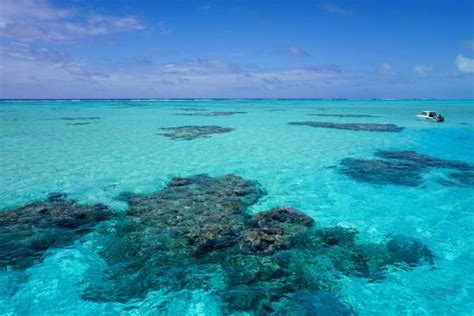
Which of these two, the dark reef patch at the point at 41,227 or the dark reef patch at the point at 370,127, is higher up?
the dark reef patch at the point at 370,127

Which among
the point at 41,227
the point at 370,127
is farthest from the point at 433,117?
the point at 41,227

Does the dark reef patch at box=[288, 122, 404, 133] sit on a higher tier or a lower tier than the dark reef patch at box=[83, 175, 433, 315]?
higher

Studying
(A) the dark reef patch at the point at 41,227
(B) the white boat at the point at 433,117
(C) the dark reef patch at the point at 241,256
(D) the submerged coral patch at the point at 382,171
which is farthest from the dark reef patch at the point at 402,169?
(B) the white boat at the point at 433,117

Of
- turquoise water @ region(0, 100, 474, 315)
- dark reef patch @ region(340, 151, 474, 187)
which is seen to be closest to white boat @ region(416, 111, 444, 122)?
turquoise water @ region(0, 100, 474, 315)

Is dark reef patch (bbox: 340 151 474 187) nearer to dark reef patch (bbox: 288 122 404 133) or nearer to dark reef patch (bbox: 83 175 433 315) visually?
dark reef patch (bbox: 83 175 433 315)

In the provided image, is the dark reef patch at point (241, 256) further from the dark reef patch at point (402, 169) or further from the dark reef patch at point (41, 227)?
the dark reef patch at point (402, 169)

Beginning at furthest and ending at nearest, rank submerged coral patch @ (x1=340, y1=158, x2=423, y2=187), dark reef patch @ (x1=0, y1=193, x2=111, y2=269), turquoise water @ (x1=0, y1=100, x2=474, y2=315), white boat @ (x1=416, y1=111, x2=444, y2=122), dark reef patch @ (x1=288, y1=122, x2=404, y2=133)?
1. white boat @ (x1=416, y1=111, x2=444, y2=122)
2. dark reef patch @ (x1=288, y1=122, x2=404, y2=133)
3. submerged coral patch @ (x1=340, y1=158, x2=423, y2=187)
4. dark reef patch @ (x1=0, y1=193, x2=111, y2=269)
5. turquoise water @ (x1=0, y1=100, x2=474, y2=315)

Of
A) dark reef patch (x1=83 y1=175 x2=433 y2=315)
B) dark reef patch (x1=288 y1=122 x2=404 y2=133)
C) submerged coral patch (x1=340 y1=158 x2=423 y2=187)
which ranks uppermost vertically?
dark reef patch (x1=288 y1=122 x2=404 y2=133)
